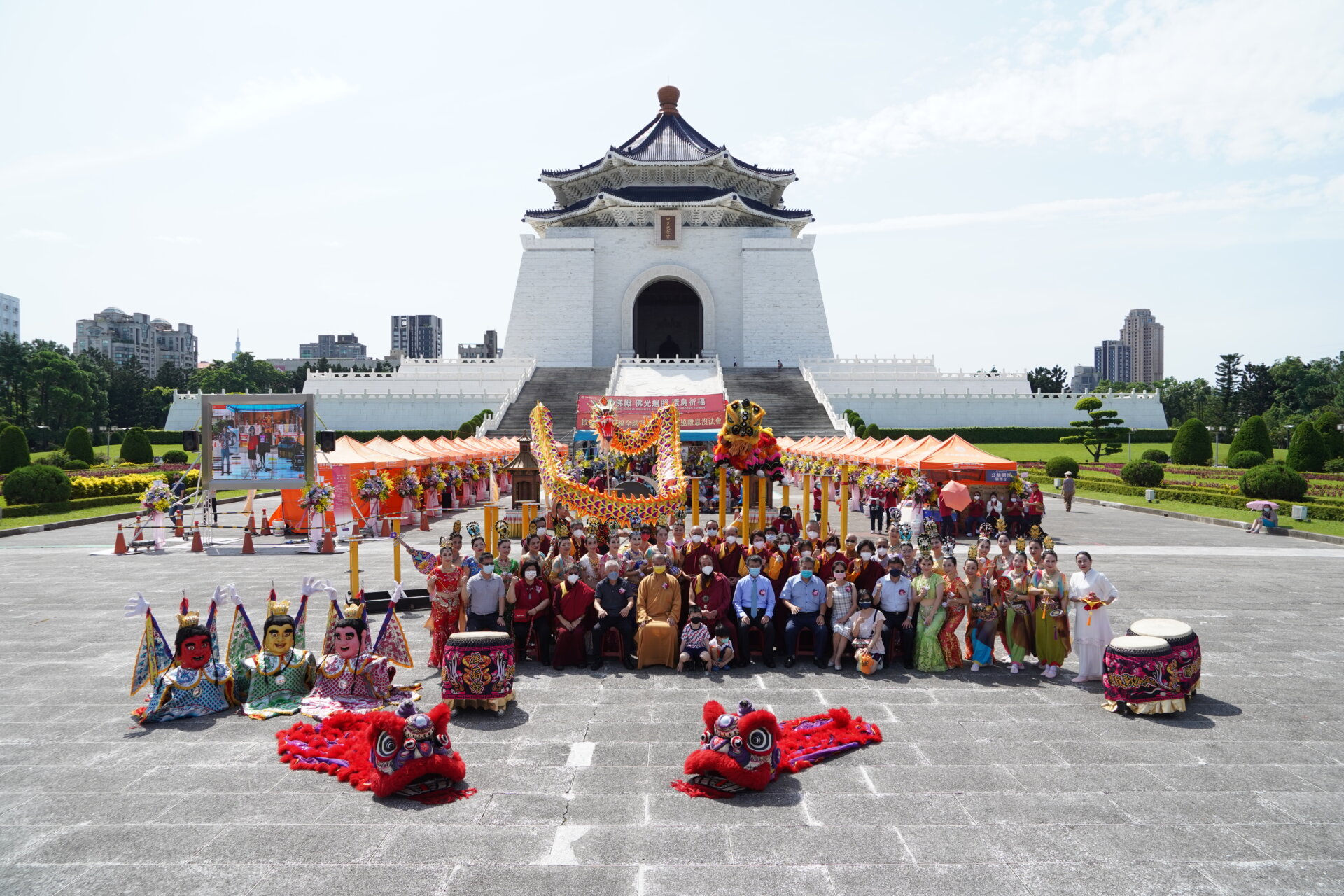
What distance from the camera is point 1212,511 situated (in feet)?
66.1

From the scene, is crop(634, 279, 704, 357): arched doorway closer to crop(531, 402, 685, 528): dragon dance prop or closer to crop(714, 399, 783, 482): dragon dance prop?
crop(531, 402, 685, 528): dragon dance prop

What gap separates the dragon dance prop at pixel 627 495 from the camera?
1198 cm

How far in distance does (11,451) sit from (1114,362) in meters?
172

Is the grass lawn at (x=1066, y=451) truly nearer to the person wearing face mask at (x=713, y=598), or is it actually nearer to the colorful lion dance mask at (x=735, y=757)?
the person wearing face mask at (x=713, y=598)

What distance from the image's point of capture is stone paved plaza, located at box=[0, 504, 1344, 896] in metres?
4.29

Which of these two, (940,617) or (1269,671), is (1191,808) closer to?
(940,617)

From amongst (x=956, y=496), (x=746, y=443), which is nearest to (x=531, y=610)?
(x=746, y=443)

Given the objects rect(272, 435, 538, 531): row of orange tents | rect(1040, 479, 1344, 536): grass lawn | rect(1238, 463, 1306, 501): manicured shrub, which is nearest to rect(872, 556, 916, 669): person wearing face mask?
rect(272, 435, 538, 531): row of orange tents

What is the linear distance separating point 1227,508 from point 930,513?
29.2ft

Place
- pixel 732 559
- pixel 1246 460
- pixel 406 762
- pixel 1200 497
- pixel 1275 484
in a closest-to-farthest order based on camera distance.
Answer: pixel 406 762
pixel 732 559
pixel 1275 484
pixel 1200 497
pixel 1246 460

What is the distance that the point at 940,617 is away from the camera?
7.62 meters

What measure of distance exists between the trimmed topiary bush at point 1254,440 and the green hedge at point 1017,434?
8.43 meters

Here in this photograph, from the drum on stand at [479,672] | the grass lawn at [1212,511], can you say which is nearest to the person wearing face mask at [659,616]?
the drum on stand at [479,672]

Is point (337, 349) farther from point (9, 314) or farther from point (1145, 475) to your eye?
point (1145, 475)
